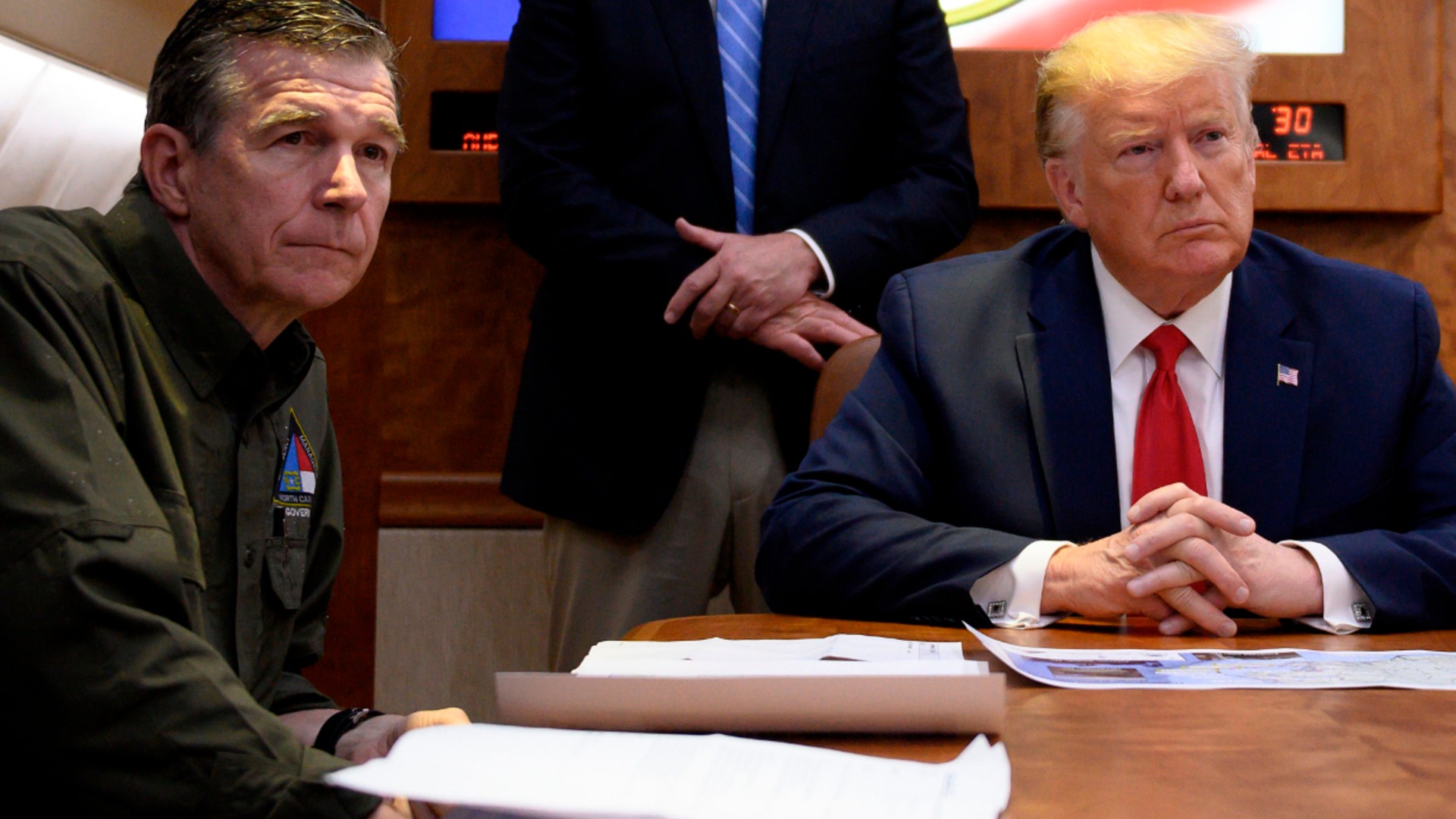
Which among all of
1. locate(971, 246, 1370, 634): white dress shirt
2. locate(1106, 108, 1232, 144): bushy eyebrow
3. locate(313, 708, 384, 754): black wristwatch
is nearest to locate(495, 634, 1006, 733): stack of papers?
locate(313, 708, 384, 754): black wristwatch

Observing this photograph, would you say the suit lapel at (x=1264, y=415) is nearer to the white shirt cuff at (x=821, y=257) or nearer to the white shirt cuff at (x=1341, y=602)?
the white shirt cuff at (x=1341, y=602)

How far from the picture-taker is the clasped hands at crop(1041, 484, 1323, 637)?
4.42ft

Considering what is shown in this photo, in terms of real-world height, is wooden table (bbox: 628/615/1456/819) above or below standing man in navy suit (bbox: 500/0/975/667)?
below

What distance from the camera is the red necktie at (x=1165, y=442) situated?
1.62 meters

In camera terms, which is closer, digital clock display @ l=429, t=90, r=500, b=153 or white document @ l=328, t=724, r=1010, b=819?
white document @ l=328, t=724, r=1010, b=819

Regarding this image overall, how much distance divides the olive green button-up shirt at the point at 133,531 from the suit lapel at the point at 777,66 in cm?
120

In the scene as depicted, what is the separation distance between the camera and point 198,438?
1215mm

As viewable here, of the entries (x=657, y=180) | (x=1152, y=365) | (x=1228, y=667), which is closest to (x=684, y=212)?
(x=657, y=180)

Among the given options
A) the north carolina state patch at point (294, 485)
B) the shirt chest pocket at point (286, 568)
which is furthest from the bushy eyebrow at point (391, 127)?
the shirt chest pocket at point (286, 568)

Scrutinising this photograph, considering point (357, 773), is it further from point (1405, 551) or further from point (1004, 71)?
point (1004, 71)

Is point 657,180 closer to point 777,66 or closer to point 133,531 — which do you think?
point 777,66

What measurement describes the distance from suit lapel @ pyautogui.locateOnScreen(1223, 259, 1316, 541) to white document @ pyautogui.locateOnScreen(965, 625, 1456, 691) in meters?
0.41

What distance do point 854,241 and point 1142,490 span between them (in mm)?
747

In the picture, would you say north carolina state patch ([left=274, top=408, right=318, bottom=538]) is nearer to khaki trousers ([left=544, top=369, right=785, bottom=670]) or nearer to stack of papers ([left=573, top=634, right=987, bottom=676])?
stack of papers ([left=573, top=634, right=987, bottom=676])
